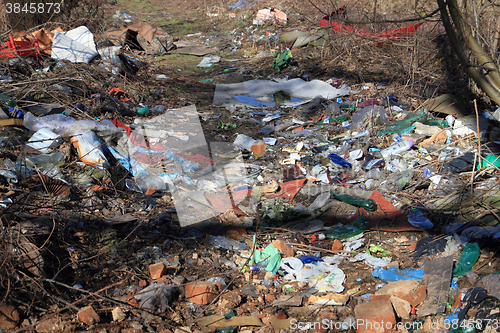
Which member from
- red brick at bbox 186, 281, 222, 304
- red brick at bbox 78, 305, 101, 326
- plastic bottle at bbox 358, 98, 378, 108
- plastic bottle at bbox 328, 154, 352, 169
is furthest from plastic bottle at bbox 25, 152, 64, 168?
plastic bottle at bbox 358, 98, 378, 108

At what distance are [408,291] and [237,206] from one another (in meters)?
1.75

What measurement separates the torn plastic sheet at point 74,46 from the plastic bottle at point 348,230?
17.0 feet

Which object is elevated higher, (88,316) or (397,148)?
(397,148)

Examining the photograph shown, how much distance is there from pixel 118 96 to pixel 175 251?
348cm

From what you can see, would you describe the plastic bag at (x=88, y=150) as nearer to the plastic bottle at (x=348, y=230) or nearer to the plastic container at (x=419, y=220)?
the plastic bottle at (x=348, y=230)

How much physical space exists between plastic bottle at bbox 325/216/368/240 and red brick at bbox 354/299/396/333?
86 centimetres

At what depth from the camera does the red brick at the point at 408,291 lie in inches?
84.4

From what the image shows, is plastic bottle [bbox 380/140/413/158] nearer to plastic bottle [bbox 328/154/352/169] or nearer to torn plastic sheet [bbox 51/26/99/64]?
plastic bottle [bbox 328/154/352/169]

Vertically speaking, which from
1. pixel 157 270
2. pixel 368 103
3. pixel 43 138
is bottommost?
pixel 157 270

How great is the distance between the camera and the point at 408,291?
217 cm

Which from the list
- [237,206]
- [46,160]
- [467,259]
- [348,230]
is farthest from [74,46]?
[467,259]

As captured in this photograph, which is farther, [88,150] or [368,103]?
[368,103]

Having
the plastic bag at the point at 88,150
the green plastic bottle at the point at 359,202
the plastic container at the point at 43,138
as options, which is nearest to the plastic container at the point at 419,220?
the green plastic bottle at the point at 359,202

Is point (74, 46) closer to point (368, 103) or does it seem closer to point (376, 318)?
point (368, 103)
